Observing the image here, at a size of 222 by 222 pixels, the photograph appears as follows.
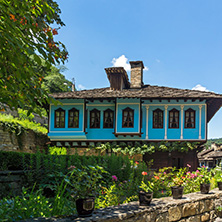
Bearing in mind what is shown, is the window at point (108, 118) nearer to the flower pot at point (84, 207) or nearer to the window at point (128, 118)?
the window at point (128, 118)

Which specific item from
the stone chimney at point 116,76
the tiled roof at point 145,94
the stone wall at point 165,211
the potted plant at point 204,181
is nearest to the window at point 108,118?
the tiled roof at point 145,94

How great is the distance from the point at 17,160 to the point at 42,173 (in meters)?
1.28

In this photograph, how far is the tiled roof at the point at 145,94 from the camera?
1919 centimetres

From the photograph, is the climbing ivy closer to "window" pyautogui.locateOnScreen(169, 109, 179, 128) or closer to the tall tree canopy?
"window" pyautogui.locateOnScreen(169, 109, 179, 128)

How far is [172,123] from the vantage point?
64.8 feet

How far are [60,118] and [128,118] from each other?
15.9ft

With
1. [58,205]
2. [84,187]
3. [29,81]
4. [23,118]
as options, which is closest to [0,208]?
[58,205]

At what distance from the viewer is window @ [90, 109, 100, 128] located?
20391 millimetres

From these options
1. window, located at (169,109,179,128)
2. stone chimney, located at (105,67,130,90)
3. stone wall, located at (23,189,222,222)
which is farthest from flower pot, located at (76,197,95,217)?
stone chimney, located at (105,67,130,90)

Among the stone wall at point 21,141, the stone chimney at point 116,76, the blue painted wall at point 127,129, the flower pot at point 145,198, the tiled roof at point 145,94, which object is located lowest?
the flower pot at point 145,198

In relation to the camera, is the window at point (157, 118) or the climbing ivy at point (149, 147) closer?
the climbing ivy at point (149, 147)

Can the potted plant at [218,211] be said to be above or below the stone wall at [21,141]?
below

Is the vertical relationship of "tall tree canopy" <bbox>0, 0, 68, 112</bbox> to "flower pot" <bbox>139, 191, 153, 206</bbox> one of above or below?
above

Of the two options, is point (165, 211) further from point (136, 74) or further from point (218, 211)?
point (136, 74)
